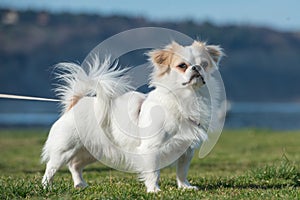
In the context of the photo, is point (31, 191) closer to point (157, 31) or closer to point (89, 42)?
point (157, 31)

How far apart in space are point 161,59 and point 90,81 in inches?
40.5

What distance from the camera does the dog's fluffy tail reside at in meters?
8.50

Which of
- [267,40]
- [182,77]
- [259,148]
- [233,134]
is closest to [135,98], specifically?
[182,77]

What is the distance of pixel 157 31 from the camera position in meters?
9.00

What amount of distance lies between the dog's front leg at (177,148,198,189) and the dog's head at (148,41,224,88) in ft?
2.90

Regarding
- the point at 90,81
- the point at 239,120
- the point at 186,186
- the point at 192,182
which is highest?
the point at 90,81

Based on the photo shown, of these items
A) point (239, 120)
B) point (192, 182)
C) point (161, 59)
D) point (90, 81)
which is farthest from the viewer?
point (239, 120)

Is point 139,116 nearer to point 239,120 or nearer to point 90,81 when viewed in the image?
point 90,81

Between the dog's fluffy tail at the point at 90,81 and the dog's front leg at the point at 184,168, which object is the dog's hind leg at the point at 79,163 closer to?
the dog's fluffy tail at the point at 90,81

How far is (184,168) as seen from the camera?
28.1 ft

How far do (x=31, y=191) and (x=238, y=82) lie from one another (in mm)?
83965

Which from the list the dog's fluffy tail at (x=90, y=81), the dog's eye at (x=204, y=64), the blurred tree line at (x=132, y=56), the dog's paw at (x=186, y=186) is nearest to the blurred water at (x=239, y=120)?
the dog's fluffy tail at (x=90, y=81)

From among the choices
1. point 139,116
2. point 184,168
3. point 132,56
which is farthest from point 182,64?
point 132,56

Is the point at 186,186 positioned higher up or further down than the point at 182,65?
further down
